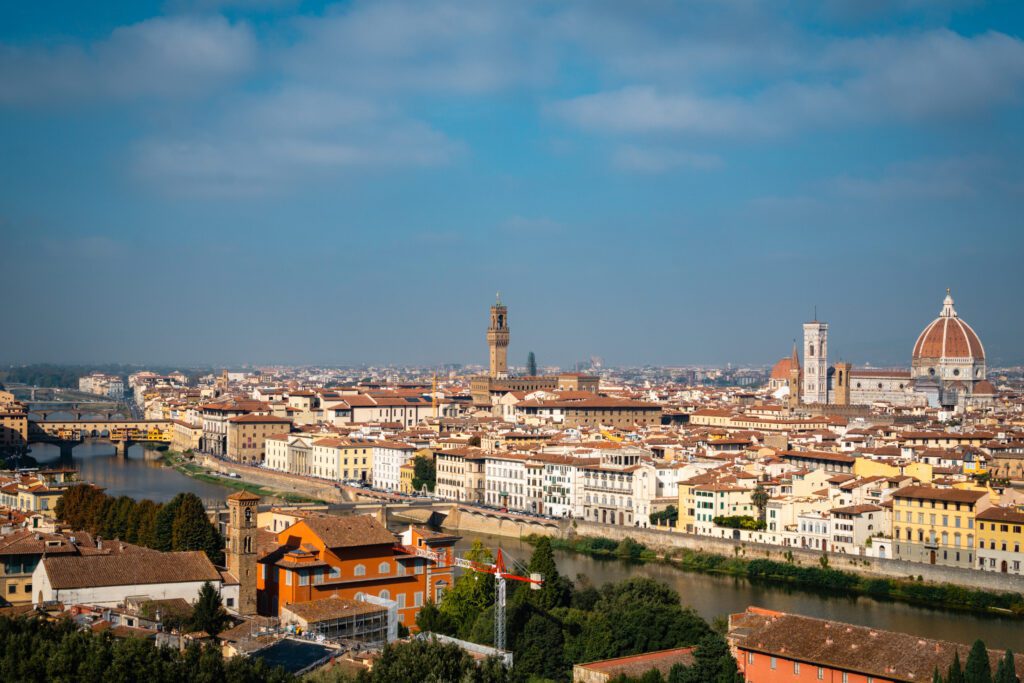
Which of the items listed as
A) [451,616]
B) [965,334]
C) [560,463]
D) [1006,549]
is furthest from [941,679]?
[965,334]

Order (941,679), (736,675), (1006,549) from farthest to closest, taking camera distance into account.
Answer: (1006,549)
(736,675)
(941,679)

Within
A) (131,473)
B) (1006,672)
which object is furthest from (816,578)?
(131,473)

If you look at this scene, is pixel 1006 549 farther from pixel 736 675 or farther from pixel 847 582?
pixel 736 675

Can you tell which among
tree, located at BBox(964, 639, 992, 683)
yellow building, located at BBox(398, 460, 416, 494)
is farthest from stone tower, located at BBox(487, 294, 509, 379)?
tree, located at BBox(964, 639, 992, 683)

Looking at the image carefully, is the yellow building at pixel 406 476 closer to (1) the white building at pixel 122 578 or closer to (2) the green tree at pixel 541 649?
(1) the white building at pixel 122 578

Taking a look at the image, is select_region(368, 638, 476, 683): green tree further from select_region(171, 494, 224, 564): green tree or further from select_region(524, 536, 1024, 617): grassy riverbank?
select_region(524, 536, 1024, 617): grassy riverbank
